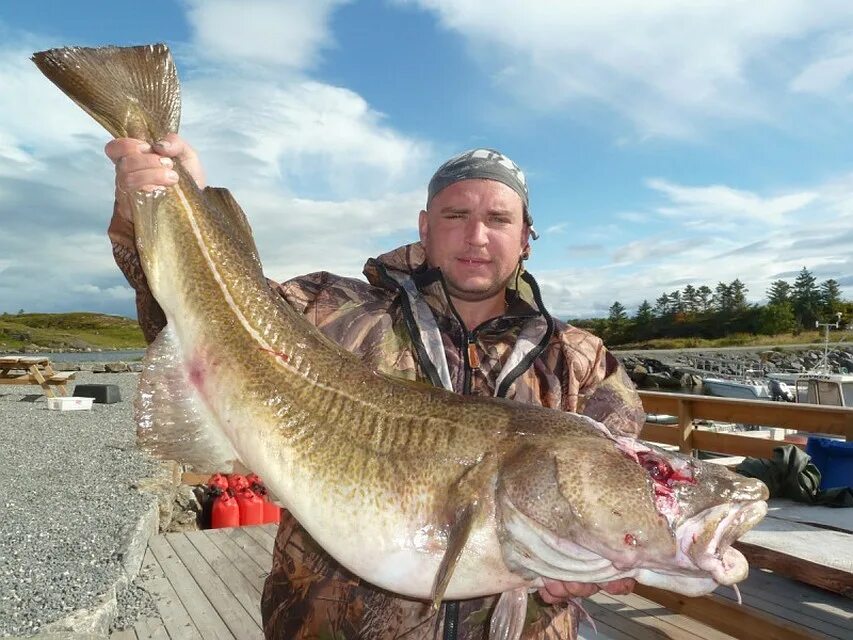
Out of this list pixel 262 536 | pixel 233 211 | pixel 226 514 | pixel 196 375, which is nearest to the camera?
pixel 196 375

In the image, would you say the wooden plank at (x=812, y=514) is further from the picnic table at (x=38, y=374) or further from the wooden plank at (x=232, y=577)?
the picnic table at (x=38, y=374)

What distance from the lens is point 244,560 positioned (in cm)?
758

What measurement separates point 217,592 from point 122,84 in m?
5.46

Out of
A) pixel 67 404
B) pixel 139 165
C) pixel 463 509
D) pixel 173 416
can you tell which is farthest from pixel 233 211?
pixel 67 404

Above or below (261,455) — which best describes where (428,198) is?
above

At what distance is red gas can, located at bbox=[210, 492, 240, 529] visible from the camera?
32.4 ft

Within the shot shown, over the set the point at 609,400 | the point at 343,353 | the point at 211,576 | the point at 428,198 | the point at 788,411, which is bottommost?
the point at 211,576

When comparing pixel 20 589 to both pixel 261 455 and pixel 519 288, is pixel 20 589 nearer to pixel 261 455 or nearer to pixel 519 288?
pixel 261 455

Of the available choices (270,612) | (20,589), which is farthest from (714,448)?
(20,589)

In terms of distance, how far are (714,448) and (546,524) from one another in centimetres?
Result: 641

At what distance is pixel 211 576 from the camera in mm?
7059

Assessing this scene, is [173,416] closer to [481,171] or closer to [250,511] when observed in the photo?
[481,171]

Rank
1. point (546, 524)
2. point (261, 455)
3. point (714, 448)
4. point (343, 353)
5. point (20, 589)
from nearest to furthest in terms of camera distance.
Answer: point (546, 524)
point (261, 455)
point (343, 353)
point (20, 589)
point (714, 448)

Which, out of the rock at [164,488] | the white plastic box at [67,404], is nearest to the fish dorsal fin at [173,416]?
the rock at [164,488]
